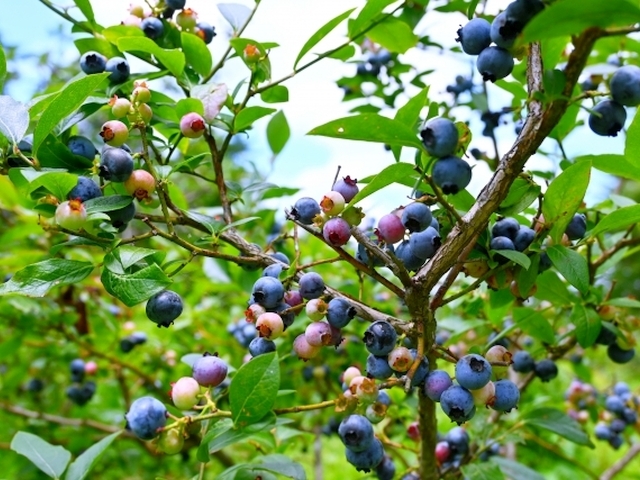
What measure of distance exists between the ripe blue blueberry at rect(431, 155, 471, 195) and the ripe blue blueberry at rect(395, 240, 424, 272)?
0.21 m

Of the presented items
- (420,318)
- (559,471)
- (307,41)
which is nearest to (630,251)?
(420,318)

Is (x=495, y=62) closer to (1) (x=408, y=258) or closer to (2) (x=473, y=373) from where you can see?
(1) (x=408, y=258)

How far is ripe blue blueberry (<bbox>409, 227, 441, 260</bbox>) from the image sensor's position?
1.06 m

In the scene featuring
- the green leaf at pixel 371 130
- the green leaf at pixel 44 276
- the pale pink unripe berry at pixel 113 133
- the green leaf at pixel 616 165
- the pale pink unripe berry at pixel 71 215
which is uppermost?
the green leaf at pixel 616 165

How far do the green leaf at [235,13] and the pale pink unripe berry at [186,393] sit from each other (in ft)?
3.19

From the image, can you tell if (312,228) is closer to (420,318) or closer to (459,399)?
(420,318)

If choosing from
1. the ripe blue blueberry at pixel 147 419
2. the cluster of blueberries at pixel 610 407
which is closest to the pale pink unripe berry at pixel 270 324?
the ripe blue blueberry at pixel 147 419

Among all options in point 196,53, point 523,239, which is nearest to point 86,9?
point 196,53

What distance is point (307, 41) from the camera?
1452 millimetres

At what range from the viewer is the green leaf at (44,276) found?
1.09 metres

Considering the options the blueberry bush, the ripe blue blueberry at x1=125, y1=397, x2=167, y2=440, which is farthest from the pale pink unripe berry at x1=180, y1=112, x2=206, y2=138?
the ripe blue blueberry at x1=125, y1=397, x2=167, y2=440

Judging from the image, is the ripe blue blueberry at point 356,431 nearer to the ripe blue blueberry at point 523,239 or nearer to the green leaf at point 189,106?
the ripe blue blueberry at point 523,239

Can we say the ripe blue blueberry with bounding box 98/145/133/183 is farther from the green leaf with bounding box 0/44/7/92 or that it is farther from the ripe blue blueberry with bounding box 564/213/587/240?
the ripe blue blueberry with bounding box 564/213/587/240

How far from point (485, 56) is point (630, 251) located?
1.06m
